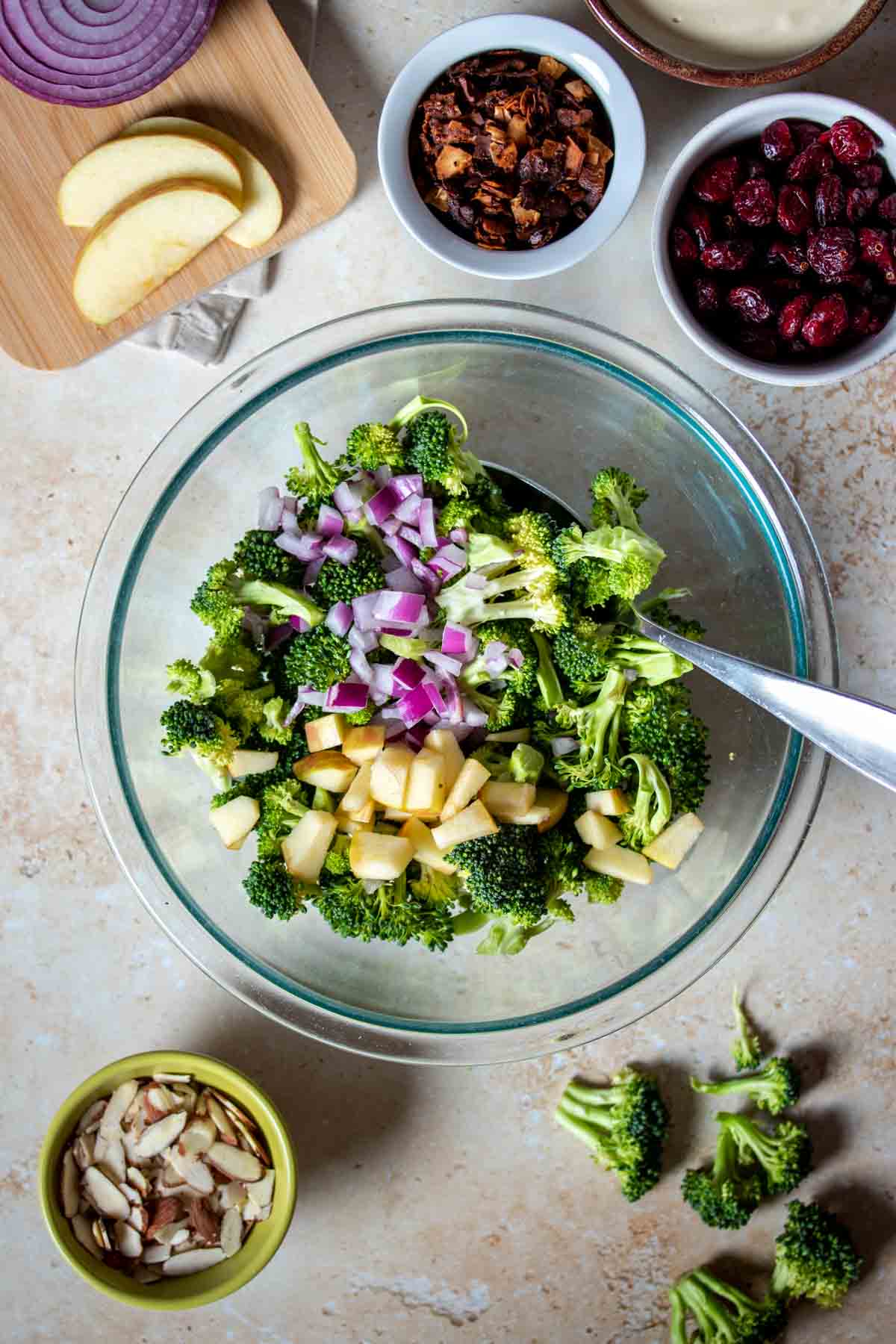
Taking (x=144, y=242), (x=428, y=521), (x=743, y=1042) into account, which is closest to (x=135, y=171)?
(x=144, y=242)

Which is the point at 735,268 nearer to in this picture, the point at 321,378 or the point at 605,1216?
Result: the point at 321,378

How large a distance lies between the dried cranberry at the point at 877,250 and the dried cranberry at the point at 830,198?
0.05 meters

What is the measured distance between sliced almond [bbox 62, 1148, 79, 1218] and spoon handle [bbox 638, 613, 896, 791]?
1.41 metres

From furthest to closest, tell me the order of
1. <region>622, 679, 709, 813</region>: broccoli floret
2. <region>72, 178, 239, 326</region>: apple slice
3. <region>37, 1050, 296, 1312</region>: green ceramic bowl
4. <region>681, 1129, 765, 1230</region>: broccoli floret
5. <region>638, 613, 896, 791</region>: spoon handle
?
<region>681, 1129, 765, 1230</region>: broccoli floret < <region>37, 1050, 296, 1312</region>: green ceramic bowl < <region>72, 178, 239, 326</region>: apple slice < <region>622, 679, 709, 813</region>: broccoli floret < <region>638, 613, 896, 791</region>: spoon handle

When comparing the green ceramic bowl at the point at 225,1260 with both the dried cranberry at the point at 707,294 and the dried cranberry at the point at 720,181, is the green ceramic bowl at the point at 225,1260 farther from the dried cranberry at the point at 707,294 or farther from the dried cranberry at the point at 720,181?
the dried cranberry at the point at 720,181

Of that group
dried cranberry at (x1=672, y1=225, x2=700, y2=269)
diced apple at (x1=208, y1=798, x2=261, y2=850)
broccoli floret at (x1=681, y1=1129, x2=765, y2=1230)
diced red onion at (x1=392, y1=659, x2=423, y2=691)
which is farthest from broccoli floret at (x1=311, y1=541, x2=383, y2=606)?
broccoli floret at (x1=681, y1=1129, x2=765, y2=1230)

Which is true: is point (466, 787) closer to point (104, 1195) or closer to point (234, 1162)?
point (234, 1162)

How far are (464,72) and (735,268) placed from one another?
561 millimetres

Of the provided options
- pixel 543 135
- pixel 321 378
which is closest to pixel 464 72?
pixel 543 135

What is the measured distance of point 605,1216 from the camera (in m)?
2.07

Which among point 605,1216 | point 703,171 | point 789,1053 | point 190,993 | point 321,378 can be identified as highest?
Result: point 703,171

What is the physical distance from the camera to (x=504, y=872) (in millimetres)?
1557

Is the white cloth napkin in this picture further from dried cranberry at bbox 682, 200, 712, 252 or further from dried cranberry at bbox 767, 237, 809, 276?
dried cranberry at bbox 767, 237, 809, 276

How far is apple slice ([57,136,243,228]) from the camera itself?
177 cm
